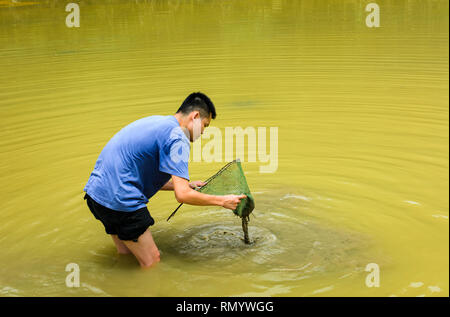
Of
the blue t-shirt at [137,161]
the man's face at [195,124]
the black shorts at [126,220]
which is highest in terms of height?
the man's face at [195,124]

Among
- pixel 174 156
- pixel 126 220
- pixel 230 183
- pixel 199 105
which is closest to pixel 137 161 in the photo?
pixel 174 156

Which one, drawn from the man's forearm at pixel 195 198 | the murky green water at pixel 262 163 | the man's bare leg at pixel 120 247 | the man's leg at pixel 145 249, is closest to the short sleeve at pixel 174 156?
the man's forearm at pixel 195 198

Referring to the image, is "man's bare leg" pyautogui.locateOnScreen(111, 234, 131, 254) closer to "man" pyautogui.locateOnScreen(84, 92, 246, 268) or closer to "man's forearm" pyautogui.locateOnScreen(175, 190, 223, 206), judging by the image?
"man" pyautogui.locateOnScreen(84, 92, 246, 268)

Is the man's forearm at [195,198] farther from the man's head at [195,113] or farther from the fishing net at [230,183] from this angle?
the fishing net at [230,183]

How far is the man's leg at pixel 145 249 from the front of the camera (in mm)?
3678

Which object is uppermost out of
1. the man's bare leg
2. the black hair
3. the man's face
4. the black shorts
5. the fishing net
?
the black hair

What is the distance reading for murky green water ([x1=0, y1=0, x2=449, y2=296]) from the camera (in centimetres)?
367

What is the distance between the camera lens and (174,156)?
11.0 feet

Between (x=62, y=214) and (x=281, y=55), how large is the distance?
749 centimetres

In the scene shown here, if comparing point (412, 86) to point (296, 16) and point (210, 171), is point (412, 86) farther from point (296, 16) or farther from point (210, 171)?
point (296, 16)

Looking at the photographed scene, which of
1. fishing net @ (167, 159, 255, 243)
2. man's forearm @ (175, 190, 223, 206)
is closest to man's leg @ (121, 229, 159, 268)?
fishing net @ (167, 159, 255, 243)

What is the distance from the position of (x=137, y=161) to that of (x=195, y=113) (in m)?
0.49

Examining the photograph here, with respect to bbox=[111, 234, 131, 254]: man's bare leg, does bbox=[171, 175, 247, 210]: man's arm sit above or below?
above

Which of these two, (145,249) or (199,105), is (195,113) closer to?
(199,105)
